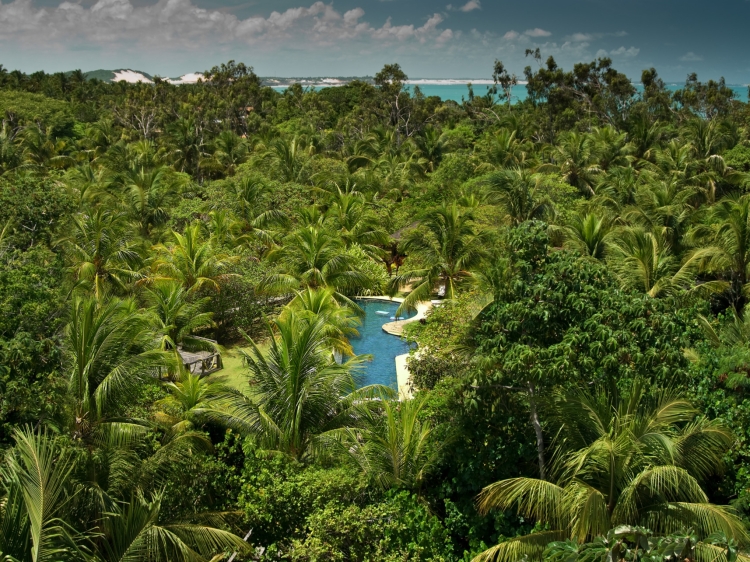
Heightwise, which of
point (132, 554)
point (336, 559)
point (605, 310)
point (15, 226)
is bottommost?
point (336, 559)

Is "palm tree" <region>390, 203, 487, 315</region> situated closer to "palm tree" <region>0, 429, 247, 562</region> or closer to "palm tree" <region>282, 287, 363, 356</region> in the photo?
"palm tree" <region>282, 287, 363, 356</region>

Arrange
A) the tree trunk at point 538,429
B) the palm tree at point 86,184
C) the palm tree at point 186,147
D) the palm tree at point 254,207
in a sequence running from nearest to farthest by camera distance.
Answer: the tree trunk at point 538,429, the palm tree at point 254,207, the palm tree at point 86,184, the palm tree at point 186,147

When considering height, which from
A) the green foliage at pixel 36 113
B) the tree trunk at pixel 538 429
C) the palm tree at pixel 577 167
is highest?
the green foliage at pixel 36 113

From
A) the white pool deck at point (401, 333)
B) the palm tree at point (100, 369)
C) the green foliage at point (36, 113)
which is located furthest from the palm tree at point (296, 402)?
the green foliage at point (36, 113)

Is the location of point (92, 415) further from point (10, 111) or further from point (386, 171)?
point (10, 111)

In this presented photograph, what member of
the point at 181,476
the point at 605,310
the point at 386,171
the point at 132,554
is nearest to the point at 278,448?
the point at 181,476

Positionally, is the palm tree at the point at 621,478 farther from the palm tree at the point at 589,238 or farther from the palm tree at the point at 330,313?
the palm tree at the point at 589,238

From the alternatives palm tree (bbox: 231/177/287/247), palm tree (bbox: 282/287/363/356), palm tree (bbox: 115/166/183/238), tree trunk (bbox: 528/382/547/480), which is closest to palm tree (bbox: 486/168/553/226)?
palm tree (bbox: 282/287/363/356)
